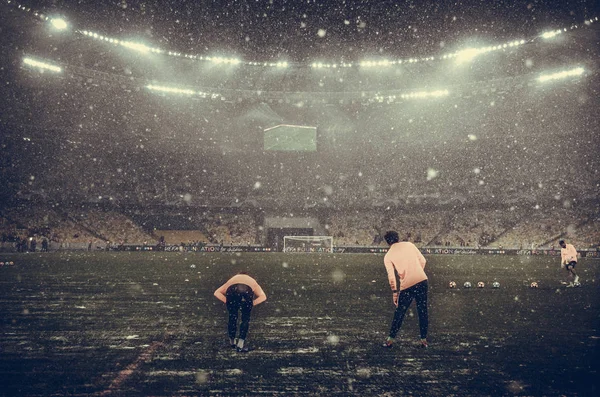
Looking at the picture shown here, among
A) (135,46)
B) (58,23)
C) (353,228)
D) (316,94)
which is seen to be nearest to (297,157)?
(316,94)

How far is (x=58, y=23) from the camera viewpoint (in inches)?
1287

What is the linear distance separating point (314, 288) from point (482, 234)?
1181 inches

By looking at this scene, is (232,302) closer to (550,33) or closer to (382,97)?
(550,33)

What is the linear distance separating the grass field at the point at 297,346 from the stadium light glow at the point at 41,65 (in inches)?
1299

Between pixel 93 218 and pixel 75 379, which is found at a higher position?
pixel 93 218

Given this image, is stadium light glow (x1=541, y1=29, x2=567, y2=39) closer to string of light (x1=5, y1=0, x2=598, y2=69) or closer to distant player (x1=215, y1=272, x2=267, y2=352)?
string of light (x1=5, y1=0, x2=598, y2=69)

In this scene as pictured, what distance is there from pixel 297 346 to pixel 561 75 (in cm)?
4336

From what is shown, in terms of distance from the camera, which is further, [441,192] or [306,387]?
[441,192]

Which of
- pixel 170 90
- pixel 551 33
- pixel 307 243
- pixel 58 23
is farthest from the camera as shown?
pixel 170 90

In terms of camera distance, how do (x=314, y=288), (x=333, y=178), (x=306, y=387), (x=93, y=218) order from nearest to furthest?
1. (x=306, y=387)
2. (x=314, y=288)
3. (x=93, y=218)
4. (x=333, y=178)

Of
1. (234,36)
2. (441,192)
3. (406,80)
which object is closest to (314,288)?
(234,36)

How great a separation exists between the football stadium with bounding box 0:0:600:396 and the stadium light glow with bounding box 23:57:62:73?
11 cm

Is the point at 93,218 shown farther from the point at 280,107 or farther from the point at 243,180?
the point at 280,107

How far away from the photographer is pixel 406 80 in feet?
144
